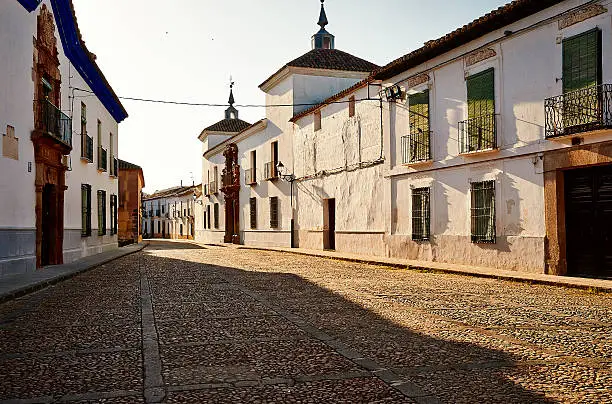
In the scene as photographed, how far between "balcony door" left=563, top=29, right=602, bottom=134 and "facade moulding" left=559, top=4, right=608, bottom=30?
1.02ft

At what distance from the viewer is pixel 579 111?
1164 cm

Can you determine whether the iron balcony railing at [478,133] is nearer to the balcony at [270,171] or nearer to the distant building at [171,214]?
the balcony at [270,171]

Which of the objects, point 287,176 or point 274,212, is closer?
point 287,176

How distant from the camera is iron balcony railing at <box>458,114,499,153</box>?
14.1 metres

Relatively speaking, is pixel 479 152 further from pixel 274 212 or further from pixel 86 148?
pixel 274 212

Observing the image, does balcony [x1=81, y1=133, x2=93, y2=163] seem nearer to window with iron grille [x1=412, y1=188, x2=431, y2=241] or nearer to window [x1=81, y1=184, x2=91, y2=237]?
window [x1=81, y1=184, x2=91, y2=237]

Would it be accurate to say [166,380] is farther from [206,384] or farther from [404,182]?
[404,182]

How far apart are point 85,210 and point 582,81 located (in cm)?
1530

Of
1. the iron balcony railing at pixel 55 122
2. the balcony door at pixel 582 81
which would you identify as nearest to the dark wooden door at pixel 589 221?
the balcony door at pixel 582 81

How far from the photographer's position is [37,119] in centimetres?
1374

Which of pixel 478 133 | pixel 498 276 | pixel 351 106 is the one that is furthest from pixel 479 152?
pixel 351 106

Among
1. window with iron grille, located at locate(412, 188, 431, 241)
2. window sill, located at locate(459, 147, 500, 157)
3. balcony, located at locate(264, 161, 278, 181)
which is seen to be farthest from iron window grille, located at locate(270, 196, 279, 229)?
window sill, located at locate(459, 147, 500, 157)

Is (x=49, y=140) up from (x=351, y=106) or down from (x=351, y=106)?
down

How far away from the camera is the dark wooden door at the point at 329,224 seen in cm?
2464
